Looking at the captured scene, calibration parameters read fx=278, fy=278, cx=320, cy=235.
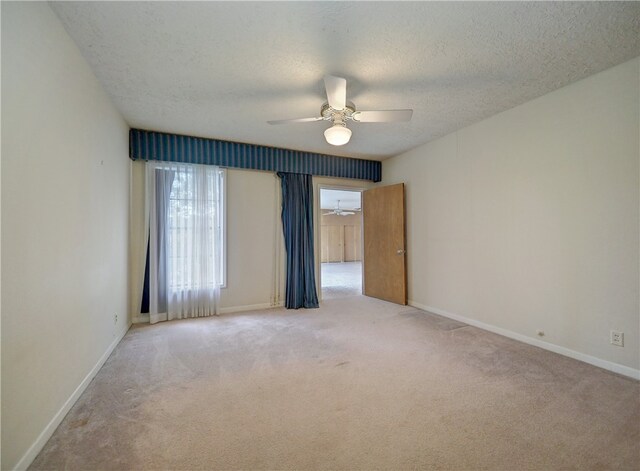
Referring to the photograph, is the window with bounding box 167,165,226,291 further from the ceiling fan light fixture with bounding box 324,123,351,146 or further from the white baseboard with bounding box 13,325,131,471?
the ceiling fan light fixture with bounding box 324,123,351,146

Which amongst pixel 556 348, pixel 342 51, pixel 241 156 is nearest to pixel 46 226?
pixel 342 51

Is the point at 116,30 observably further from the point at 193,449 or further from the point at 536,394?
the point at 536,394

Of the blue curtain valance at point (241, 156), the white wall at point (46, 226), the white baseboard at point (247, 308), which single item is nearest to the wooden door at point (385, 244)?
the blue curtain valance at point (241, 156)

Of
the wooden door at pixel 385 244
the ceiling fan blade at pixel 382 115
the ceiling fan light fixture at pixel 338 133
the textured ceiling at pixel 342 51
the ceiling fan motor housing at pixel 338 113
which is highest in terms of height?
the textured ceiling at pixel 342 51

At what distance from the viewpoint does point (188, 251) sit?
381 cm

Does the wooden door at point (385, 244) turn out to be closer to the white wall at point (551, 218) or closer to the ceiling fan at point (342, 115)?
the white wall at point (551, 218)

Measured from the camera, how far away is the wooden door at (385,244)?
4.49m

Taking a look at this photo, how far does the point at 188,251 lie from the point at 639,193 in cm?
462

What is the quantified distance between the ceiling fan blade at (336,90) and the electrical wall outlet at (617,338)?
292cm

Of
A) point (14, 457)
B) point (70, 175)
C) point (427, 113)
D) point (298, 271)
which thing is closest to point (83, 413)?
point (14, 457)

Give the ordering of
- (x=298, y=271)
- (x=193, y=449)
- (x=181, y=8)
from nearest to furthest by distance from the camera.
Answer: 1. (x=193, y=449)
2. (x=181, y=8)
3. (x=298, y=271)

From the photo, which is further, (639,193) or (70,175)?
(639,193)

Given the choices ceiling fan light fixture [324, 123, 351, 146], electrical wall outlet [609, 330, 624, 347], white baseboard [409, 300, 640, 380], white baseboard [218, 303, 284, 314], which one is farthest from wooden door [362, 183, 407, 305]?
electrical wall outlet [609, 330, 624, 347]

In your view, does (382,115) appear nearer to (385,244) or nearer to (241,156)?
(241,156)
